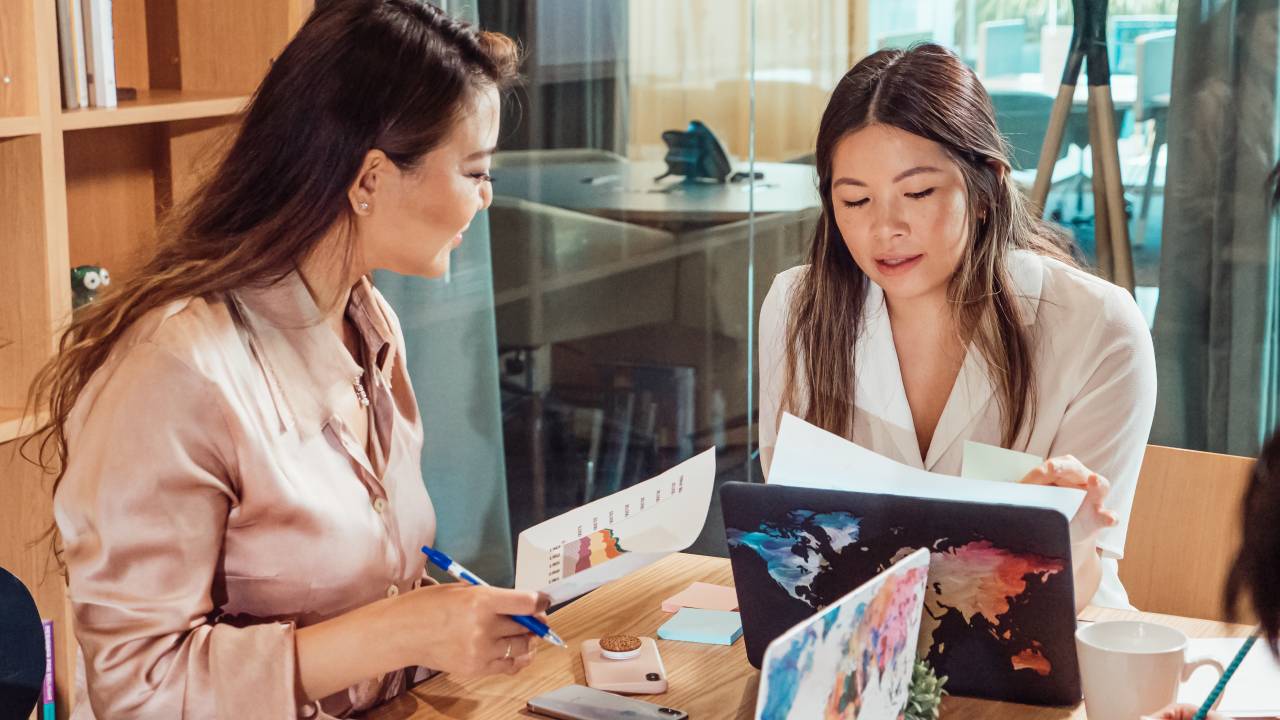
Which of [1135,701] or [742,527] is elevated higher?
[742,527]

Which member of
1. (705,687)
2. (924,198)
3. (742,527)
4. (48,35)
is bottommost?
(705,687)

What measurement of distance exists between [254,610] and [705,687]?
1.55ft

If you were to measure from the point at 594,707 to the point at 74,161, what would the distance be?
1606 mm

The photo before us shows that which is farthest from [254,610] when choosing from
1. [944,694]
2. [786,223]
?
[786,223]

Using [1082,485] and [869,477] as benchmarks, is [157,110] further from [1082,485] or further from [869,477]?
[1082,485]

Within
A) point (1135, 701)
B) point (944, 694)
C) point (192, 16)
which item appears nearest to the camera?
point (1135, 701)

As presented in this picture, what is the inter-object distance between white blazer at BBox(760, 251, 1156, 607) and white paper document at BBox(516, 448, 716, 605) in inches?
21.6

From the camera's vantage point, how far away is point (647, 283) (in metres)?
3.23

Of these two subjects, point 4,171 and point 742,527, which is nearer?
point 742,527

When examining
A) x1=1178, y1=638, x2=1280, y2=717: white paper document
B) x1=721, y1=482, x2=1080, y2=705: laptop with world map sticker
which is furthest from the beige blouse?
x1=1178, y1=638, x2=1280, y2=717: white paper document

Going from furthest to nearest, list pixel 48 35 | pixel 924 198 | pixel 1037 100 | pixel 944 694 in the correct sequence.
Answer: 1. pixel 1037 100
2. pixel 48 35
3. pixel 924 198
4. pixel 944 694

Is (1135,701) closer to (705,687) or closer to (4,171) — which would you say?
(705,687)

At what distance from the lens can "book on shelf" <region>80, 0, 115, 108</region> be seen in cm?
206

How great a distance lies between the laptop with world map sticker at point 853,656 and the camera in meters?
0.86
